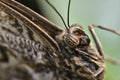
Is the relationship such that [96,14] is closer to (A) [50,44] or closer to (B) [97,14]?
(B) [97,14]

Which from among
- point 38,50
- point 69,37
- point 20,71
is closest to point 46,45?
point 38,50

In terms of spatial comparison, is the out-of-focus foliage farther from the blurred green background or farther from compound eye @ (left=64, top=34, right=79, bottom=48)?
compound eye @ (left=64, top=34, right=79, bottom=48)

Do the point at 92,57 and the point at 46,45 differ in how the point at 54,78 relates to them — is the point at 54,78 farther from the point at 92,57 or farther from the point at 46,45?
the point at 92,57

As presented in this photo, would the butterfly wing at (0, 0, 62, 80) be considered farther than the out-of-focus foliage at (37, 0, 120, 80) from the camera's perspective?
No

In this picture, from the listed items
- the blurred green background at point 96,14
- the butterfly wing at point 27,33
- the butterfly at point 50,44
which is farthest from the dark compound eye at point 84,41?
the blurred green background at point 96,14

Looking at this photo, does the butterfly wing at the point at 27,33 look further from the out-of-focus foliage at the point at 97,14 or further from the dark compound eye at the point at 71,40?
the out-of-focus foliage at the point at 97,14

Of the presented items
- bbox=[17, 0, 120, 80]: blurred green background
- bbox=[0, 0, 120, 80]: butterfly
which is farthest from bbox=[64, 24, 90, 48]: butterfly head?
bbox=[17, 0, 120, 80]: blurred green background
